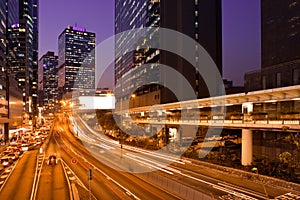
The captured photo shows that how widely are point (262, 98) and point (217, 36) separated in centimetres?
5720

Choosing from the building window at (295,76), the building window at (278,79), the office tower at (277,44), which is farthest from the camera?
the office tower at (277,44)

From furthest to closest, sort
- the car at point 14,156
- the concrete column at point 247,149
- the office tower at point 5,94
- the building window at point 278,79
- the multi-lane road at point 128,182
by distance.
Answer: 1. the office tower at point 5,94
2. the car at point 14,156
3. the building window at point 278,79
4. the concrete column at point 247,149
5. the multi-lane road at point 128,182

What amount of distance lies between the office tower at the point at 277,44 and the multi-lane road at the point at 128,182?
1512 centimetres

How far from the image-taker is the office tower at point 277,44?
38562 millimetres

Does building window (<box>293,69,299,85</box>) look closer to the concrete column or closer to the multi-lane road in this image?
the concrete column

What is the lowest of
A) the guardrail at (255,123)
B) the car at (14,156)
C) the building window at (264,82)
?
the car at (14,156)

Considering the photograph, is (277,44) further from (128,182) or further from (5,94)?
(5,94)

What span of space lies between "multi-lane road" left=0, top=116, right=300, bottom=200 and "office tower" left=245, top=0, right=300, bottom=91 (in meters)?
15.1

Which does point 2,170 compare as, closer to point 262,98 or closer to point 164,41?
point 262,98

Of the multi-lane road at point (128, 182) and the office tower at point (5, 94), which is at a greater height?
the office tower at point (5, 94)

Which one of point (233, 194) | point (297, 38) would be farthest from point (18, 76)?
point (233, 194)

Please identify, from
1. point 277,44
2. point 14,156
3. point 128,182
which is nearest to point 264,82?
point 277,44

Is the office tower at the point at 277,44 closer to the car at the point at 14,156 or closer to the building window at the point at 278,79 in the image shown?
the building window at the point at 278,79

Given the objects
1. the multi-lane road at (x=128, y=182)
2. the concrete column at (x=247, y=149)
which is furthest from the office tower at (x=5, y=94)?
the concrete column at (x=247, y=149)
